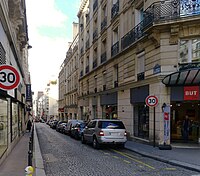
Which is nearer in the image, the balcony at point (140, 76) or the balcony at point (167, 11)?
the balcony at point (167, 11)

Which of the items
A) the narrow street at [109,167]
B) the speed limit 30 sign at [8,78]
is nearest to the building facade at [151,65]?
the narrow street at [109,167]

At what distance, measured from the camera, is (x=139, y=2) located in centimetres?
1909

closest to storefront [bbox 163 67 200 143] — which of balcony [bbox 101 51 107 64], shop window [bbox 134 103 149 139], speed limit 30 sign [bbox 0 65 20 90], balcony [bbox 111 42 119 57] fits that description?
shop window [bbox 134 103 149 139]

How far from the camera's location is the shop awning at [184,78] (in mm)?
13844

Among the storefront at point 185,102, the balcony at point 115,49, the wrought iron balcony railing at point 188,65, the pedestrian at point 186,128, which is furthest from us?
the balcony at point 115,49

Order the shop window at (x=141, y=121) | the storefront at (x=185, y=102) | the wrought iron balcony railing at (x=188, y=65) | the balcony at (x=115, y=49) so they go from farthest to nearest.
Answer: the balcony at (x=115, y=49) < the shop window at (x=141, y=121) < the wrought iron balcony railing at (x=188, y=65) < the storefront at (x=185, y=102)

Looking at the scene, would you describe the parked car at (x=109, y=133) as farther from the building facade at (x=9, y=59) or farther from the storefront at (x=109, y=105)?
the storefront at (x=109, y=105)

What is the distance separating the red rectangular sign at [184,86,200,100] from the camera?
14331mm

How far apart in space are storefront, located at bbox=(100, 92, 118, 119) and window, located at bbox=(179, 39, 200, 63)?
9.22 m

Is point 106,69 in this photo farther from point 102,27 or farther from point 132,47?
point 132,47

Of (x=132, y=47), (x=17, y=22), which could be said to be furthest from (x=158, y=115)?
(x=17, y=22)

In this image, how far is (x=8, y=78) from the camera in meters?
6.13

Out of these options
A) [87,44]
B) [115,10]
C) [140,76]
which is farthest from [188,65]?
[87,44]

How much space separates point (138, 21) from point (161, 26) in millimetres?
4764
